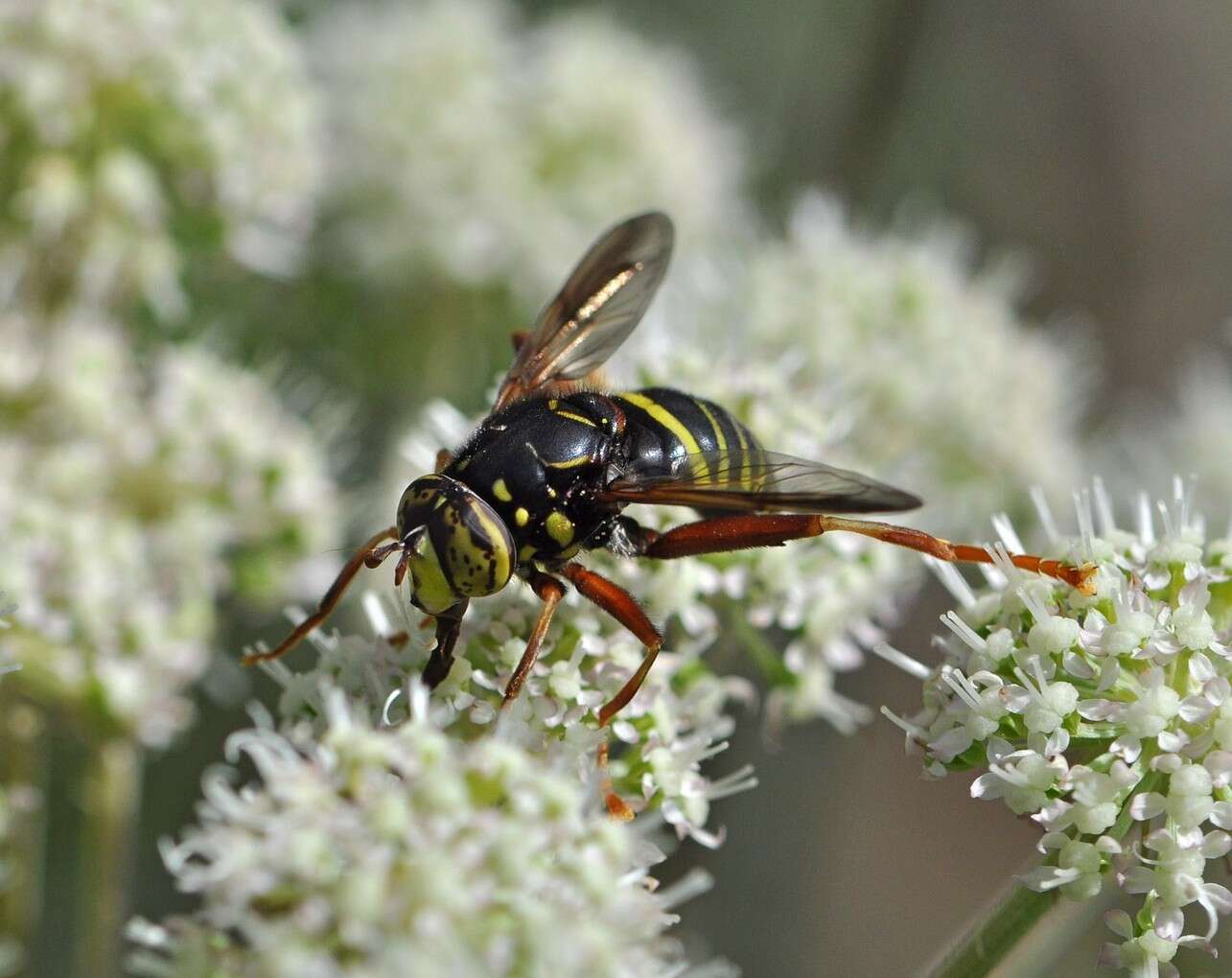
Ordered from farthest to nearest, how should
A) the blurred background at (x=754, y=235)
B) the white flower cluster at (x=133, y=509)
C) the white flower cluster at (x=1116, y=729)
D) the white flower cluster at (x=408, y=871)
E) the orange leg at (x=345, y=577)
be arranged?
1. the blurred background at (x=754, y=235)
2. the white flower cluster at (x=133, y=509)
3. the orange leg at (x=345, y=577)
4. the white flower cluster at (x=1116, y=729)
5. the white flower cluster at (x=408, y=871)

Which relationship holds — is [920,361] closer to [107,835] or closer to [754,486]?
[754,486]

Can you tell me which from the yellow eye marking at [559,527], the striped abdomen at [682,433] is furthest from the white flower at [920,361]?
the yellow eye marking at [559,527]

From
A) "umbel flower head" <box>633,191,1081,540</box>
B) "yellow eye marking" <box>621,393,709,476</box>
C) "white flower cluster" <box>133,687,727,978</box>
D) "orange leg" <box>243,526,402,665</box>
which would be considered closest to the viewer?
"white flower cluster" <box>133,687,727,978</box>

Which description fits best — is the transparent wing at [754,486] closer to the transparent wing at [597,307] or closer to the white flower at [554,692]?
the white flower at [554,692]

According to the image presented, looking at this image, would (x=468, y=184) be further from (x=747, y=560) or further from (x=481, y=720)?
(x=481, y=720)

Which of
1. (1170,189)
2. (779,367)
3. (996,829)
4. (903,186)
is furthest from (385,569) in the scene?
(1170,189)

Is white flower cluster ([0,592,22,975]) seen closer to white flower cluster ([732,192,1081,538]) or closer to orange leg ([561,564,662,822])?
orange leg ([561,564,662,822])

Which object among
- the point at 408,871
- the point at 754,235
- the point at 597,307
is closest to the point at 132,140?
the point at 597,307

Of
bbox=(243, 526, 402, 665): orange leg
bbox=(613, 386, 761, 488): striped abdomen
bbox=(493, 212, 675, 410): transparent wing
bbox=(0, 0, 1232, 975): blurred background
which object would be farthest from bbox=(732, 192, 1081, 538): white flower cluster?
bbox=(243, 526, 402, 665): orange leg

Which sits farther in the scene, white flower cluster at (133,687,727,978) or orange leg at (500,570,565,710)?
orange leg at (500,570,565,710)
